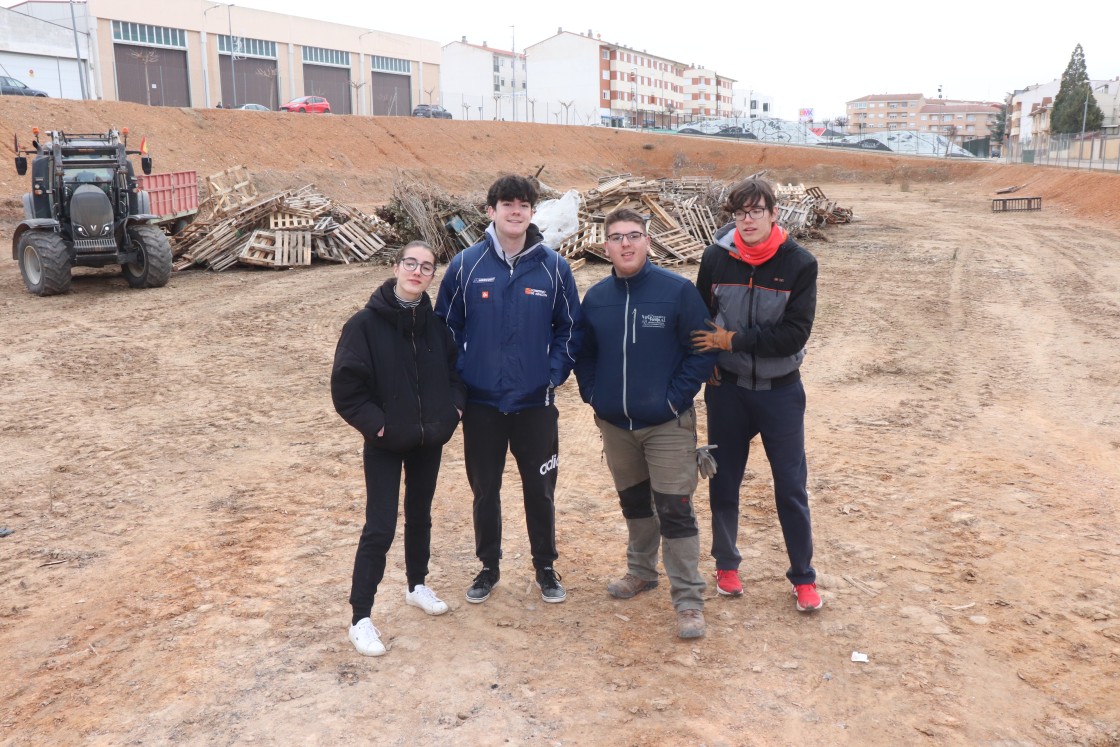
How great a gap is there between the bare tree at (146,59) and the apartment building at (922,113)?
355ft

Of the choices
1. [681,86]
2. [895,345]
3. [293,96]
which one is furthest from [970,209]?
[681,86]

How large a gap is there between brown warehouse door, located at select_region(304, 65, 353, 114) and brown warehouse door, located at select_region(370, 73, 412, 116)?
7.65 ft

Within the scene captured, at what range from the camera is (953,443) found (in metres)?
6.61

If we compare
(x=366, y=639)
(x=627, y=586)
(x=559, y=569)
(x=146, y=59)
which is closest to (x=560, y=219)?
(x=559, y=569)

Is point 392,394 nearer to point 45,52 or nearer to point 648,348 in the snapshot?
point 648,348

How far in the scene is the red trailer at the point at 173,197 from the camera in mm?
16094

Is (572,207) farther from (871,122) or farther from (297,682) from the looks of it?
(871,122)

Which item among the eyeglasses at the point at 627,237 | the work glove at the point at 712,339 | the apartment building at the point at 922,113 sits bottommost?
the work glove at the point at 712,339

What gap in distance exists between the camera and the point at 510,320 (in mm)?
3809

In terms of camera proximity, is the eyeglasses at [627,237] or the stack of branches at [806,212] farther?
the stack of branches at [806,212]

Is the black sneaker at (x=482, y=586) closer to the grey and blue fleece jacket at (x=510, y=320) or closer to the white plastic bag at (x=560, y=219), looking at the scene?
the grey and blue fleece jacket at (x=510, y=320)

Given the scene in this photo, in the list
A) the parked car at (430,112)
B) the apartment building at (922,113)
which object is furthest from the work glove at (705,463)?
the apartment building at (922,113)

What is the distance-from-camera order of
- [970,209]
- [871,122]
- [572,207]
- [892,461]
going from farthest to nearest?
[871,122]
[970,209]
[572,207]
[892,461]

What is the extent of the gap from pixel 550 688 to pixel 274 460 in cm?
374
